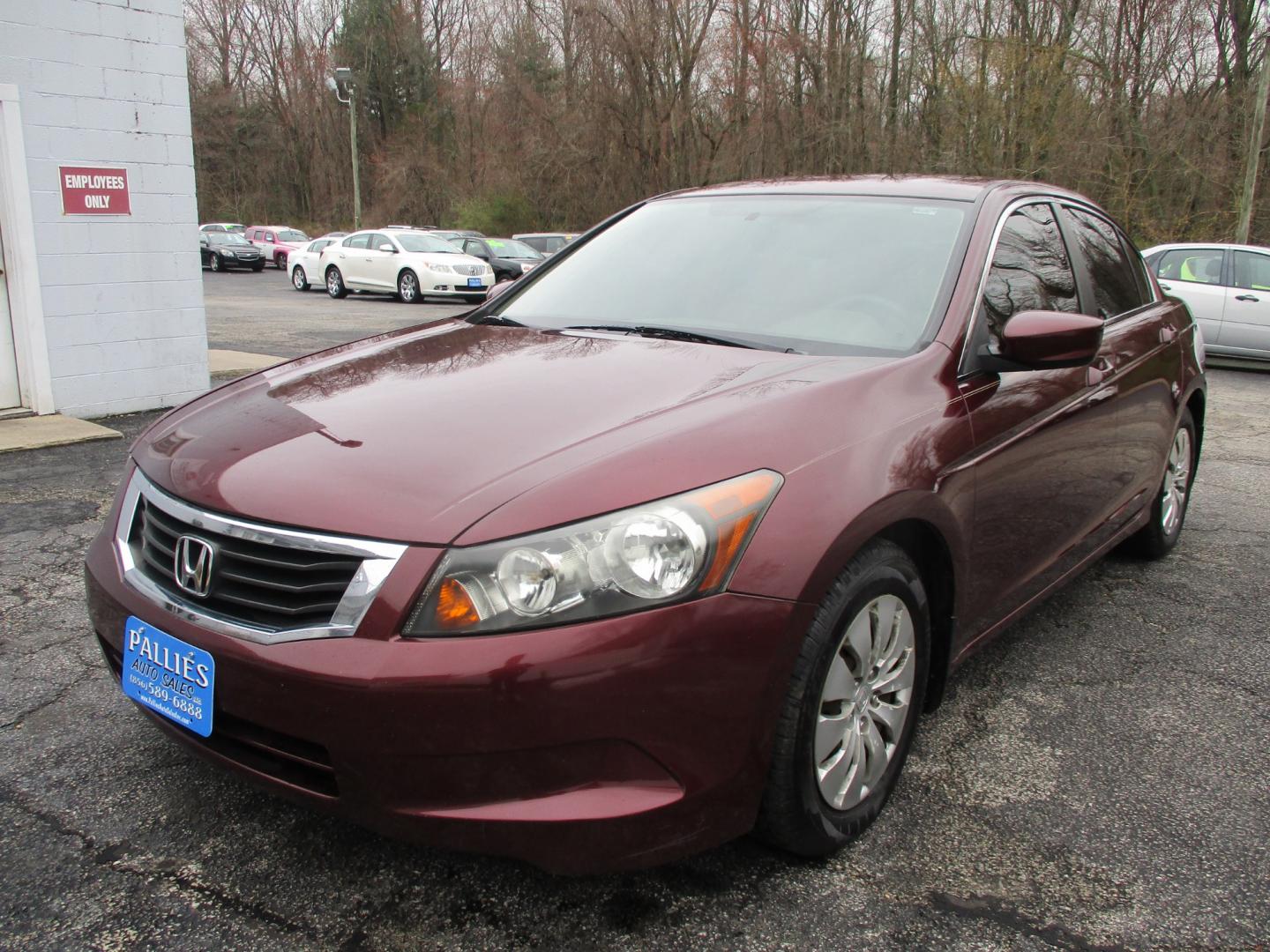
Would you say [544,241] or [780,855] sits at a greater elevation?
[544,241]

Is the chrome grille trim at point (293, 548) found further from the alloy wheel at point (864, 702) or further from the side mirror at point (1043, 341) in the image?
the side mirror at point (1043, 341)

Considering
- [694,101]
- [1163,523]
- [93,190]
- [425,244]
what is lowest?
[1163,523]

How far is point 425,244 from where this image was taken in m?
22.9

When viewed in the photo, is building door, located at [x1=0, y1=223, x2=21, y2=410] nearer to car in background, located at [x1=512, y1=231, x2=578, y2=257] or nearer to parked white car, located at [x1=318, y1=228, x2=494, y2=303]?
parked white car, located at [x1=318, y1=228, x2=494, y2=303]

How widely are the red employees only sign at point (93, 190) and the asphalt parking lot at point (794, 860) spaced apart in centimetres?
443

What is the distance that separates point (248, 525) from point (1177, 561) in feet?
13.5

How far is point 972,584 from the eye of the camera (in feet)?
8.88

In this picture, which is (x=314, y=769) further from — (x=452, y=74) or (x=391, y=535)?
(x=452, y=74)

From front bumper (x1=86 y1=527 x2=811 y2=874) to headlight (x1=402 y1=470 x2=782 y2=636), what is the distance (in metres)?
0.03

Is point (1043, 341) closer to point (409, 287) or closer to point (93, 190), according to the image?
point (93, 190)

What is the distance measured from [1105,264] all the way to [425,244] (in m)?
20.5

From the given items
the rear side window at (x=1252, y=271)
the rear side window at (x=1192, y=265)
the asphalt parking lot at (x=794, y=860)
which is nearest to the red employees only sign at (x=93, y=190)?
the asphalt parking lot at (x=794, y=860)

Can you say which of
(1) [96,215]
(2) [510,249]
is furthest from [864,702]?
(2) [510,249]

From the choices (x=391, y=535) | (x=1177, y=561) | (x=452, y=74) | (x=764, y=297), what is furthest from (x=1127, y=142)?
(x=452, y=74)
